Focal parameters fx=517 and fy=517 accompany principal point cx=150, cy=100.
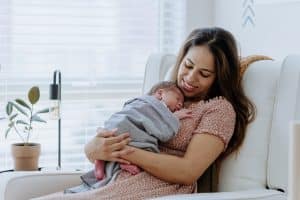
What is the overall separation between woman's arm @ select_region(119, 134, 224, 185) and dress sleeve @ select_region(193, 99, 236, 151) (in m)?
0.03

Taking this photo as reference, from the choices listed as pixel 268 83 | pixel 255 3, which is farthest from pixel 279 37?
pixel 268 83

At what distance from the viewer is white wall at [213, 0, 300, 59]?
2.50 metres

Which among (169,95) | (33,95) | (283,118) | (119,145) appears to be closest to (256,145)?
(283,118)

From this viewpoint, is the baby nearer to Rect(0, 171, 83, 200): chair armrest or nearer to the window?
Rect(0, 171, 83, 200): chair armrest

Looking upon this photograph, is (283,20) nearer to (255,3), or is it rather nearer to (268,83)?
(255,3)

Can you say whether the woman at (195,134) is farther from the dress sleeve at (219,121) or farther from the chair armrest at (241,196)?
the chair armrest at (241,196)

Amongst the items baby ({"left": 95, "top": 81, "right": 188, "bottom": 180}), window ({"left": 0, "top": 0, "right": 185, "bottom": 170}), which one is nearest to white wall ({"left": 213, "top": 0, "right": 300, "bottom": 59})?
window ({"left": 0, "top": 0, "right": 185, "bottom": 170})

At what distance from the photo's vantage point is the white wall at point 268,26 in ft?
8.19

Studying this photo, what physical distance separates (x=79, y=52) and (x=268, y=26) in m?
1.11

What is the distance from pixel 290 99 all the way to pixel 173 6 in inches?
64.1

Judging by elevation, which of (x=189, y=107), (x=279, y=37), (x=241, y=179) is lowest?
(x=241, y=179)

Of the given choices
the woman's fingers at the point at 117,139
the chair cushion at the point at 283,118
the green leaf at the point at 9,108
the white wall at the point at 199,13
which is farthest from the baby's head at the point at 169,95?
the white wall at the point at 199,13

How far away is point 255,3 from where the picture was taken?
9.14 ft

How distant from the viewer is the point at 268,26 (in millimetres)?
2688
